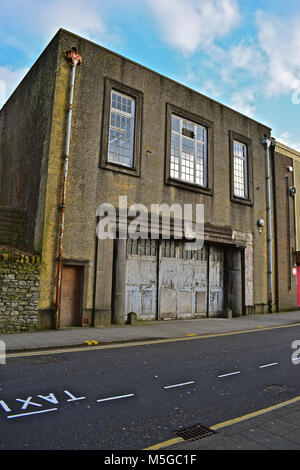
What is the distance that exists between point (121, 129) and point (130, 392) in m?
10.8

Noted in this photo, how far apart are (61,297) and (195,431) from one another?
8.31 meters

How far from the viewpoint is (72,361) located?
709cm

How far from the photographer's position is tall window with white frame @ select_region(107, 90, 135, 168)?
13484 millimetres

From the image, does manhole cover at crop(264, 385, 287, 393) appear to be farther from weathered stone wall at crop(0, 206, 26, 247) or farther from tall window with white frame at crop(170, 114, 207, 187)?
tall window with white frame at crop(170, 114, 207, 187)

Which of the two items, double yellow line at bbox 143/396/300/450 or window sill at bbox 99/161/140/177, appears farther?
window sill at bbox 99/161/140/177

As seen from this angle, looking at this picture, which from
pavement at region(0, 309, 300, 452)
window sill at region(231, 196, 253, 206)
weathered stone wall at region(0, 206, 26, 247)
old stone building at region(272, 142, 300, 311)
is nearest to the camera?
pavement at region(0, 309, 300, 452)

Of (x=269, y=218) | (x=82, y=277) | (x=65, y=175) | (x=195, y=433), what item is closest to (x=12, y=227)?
(x=65, y=175)

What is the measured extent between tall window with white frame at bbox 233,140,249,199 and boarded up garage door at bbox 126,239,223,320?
3.54 metres

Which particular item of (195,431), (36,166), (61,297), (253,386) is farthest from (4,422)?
(36,166)

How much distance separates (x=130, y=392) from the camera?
529 cm

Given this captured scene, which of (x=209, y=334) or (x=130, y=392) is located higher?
(x=209, y=334)

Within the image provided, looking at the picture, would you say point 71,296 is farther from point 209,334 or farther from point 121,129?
point 121,129

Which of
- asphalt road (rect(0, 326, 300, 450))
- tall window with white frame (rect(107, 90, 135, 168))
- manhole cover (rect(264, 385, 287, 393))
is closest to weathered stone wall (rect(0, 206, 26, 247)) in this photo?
tall window with white frame (rect(107, 90, 135, 168))

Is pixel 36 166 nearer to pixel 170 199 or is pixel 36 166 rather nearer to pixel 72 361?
pixel 170 199
